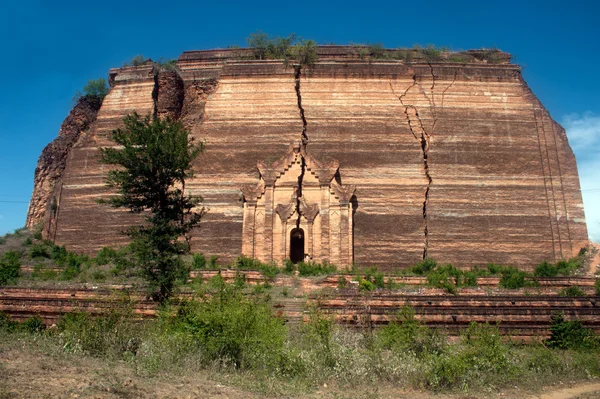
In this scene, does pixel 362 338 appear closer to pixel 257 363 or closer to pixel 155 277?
pixel 257 363

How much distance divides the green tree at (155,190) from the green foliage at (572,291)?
11271mm

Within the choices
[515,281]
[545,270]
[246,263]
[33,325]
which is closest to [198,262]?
[246,263]

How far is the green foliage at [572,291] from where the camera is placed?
14.4 meters

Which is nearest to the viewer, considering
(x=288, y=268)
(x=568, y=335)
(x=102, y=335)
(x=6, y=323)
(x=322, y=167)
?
(x=102, y=335)

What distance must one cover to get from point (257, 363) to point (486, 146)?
54.1ft

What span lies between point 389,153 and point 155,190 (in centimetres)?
1163

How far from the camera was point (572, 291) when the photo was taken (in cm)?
1446

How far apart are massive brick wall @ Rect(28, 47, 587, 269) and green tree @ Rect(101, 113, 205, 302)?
24.5ft

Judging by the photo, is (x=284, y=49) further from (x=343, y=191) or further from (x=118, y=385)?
(x=118, y=385)

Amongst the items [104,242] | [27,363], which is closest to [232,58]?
[104,242]

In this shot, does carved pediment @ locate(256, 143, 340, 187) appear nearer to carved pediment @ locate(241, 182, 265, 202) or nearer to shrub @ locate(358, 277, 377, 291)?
carved pediment @ locate(241, 182, 265, 202)

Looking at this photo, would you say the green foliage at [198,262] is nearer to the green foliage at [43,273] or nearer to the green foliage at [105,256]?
the green foliage at [105,256]

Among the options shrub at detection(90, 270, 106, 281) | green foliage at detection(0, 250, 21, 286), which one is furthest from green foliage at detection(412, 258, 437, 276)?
green foliage at detection(0, 250, 21, 286)

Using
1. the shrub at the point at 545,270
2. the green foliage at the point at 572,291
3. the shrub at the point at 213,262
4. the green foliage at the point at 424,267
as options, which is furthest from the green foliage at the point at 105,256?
the shrub at the point at 545,270
